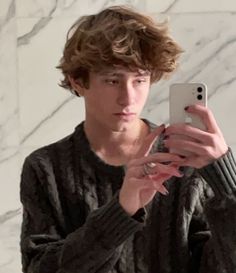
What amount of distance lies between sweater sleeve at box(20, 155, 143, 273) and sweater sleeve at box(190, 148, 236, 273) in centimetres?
9

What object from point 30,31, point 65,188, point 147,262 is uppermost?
point 30,31

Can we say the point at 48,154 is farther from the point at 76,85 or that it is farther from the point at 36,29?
the point at 36,29

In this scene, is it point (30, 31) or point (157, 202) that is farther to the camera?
point (30, 31)

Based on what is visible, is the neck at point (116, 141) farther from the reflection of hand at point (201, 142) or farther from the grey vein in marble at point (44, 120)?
the grey vein in marble at point (44, 120)

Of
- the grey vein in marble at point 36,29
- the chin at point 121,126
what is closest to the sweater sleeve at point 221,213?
the chin at point 121,126

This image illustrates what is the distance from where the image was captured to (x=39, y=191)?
0.86 m

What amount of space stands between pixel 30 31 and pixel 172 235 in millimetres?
554

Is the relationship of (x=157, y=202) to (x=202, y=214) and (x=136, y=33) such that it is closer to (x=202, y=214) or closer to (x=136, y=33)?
(x=202, y=214)

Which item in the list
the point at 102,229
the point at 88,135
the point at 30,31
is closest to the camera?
the point at 102,229

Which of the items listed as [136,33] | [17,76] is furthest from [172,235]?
[17,76]

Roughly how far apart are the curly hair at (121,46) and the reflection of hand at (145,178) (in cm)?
12

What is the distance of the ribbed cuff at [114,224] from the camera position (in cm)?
76

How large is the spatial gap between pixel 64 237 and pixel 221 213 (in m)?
0.20

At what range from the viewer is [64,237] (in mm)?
857
